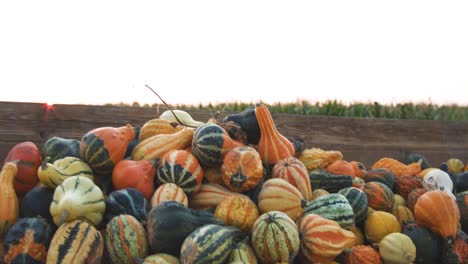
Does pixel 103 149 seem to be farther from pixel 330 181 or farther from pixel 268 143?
pixel 330 181

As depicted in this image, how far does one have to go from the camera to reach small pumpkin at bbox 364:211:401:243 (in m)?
2.51

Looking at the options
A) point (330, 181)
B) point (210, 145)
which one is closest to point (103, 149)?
point (210, 145)

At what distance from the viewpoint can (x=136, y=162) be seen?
239cm

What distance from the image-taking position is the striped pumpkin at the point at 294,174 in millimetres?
2449

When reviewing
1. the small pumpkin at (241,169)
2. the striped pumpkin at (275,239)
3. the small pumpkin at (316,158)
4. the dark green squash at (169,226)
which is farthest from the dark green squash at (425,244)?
the dark green squash at (169,226)

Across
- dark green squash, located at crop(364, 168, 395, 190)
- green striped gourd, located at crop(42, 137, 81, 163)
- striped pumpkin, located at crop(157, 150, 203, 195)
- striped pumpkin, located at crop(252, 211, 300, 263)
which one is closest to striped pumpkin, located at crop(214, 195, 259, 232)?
striped pumpkin, located at crop(252, 211, 300, 263)

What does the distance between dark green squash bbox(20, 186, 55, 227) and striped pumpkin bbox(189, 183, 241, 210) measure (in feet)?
2.31

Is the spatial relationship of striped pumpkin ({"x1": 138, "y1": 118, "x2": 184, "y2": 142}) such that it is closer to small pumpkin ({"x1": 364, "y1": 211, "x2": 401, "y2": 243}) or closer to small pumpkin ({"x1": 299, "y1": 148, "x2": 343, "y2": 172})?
small pumpkin ({"x1": 299, "y1": 148, "x2": 343, "y2": 172})

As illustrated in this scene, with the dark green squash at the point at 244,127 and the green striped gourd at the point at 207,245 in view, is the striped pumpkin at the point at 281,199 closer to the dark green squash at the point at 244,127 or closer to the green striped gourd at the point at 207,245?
the green striped gourd at the point at 207,245

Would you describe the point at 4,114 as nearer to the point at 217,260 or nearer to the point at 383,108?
the point at 217,260

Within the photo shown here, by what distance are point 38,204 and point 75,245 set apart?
0.41 m

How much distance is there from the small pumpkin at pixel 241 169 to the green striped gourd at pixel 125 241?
54 centimetres

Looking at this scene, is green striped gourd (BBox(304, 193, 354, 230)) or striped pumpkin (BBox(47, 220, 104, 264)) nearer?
striped pumpkin (BBox(47, 220, 104, 264))

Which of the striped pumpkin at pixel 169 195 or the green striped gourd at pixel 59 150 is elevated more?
the green striped gourd at pixel 59 150
